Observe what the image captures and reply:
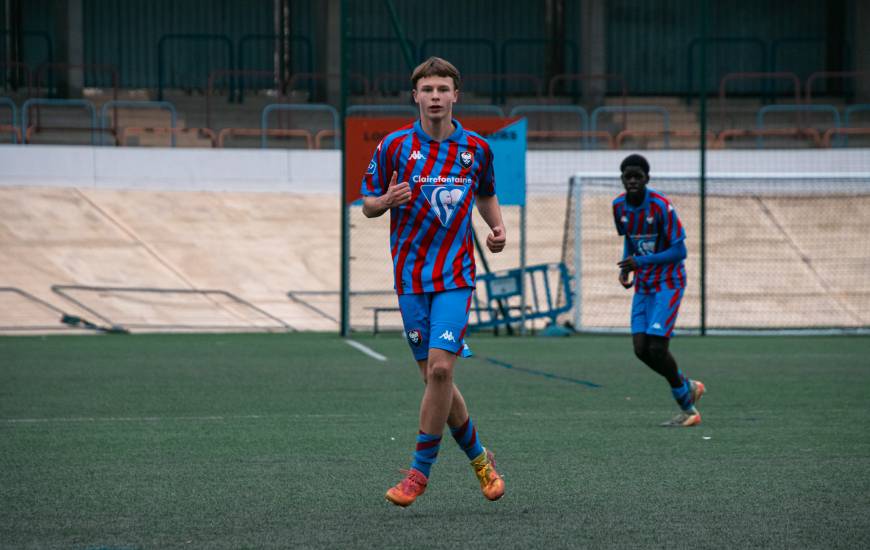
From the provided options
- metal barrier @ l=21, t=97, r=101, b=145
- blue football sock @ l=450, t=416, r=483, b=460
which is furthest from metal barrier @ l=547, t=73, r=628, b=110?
blue football sock @ l=450, t=416, r=483, b=460

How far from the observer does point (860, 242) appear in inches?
903

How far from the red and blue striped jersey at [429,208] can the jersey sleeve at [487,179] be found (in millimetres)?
102

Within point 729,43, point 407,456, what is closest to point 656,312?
point 407,456

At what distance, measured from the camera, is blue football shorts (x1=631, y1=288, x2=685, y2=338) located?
29.9 ft

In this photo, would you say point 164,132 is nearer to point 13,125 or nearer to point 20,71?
point 13,125

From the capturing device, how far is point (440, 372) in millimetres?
5668

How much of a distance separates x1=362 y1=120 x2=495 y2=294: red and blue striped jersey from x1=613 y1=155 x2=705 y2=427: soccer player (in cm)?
333

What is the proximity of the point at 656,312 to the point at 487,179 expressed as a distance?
11.4ft

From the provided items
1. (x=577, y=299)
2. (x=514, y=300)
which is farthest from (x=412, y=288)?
(x=514, y=300)

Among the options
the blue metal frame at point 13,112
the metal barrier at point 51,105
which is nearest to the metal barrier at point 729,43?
the metal barrier at point 51,105

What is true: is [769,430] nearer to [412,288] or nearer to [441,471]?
[441,471]

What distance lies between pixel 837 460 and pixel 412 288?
2.67 metres

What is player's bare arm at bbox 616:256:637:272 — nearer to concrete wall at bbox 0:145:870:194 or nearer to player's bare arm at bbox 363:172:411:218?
player's bare arm at bbox 363:172:411:218

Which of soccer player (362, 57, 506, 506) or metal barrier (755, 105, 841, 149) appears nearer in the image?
soccer player (362, 57, 506, 506)
